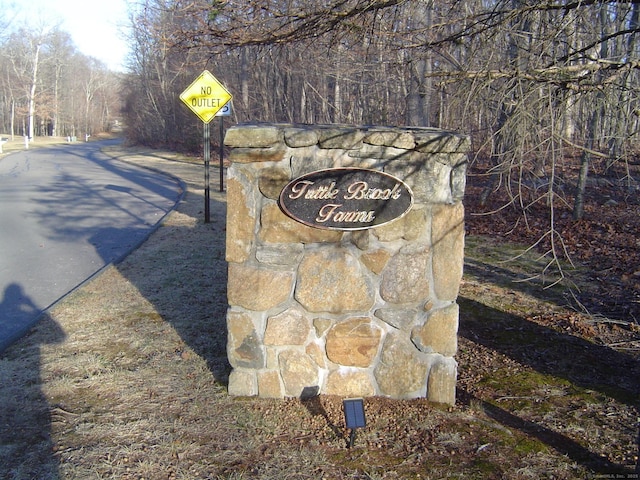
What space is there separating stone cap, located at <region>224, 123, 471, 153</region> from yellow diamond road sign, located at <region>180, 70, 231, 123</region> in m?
7.26

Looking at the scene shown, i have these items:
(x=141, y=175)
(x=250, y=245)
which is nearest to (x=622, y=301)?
(x=250, y=245)

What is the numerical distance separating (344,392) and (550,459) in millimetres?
1334

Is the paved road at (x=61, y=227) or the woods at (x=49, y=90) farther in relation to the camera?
the woods at (x=49, y=90)

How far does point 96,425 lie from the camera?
Result: 347 centimetres

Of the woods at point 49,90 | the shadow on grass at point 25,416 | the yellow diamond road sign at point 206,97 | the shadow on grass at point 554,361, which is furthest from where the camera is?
the woods at point 49,90

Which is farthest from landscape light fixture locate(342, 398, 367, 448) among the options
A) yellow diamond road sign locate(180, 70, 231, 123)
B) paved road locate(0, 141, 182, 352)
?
yellow diamond road sign locate(180, 70, 231, 123)

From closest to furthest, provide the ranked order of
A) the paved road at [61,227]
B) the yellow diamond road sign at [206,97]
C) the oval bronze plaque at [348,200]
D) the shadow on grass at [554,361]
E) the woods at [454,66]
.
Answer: the shadow on grass at [554,361], the oval bronze plaque at [348,200], the woods at [454,66], the paved road at [61,227], the yellow diamond road sign at [206,97]

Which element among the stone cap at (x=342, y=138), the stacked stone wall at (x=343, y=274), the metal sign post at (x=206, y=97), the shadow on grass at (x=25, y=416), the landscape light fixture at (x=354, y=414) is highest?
the metal sign post at (x=206, y=97)

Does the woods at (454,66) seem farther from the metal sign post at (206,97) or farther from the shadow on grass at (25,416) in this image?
the shadow on grass at (25,416)

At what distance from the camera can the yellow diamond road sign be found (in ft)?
34.2

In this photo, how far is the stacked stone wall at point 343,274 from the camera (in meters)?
3.56

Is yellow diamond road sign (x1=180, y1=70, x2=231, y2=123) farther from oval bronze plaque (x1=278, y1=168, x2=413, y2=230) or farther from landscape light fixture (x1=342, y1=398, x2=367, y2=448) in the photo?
landscape light fixture (x1=342, y1=398, x2=367, y2=448)

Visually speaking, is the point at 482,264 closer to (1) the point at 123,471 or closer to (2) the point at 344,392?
(2) the point at 344,392

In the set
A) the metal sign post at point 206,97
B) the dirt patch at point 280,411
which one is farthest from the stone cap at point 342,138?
the metal sign post at point 206,97
